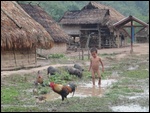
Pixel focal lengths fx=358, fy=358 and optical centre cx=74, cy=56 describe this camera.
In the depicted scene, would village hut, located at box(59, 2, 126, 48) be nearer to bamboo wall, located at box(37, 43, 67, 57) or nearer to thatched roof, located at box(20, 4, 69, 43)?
bamboo wall, located at box(37, 43, 67, 57)

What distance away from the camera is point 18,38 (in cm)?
1541

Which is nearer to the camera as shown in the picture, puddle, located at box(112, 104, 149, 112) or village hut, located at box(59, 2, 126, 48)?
puddle, located at box(112, 104, 149, 112)

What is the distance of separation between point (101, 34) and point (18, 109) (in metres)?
27.9

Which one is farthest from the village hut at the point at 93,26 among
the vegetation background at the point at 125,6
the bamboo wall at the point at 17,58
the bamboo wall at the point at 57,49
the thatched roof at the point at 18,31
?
the bamboo wall at the point at 17,58

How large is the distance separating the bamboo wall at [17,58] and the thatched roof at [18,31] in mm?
410

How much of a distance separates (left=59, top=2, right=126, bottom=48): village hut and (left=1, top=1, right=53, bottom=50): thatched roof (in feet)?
55.5

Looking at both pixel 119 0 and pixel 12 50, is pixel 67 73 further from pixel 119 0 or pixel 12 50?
pixel 119 0

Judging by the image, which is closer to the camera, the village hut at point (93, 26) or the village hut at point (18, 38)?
the village hut at point (18, 38)

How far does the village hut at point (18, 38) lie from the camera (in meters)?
15.3

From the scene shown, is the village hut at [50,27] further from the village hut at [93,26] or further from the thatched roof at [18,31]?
the thatched roof at [18,31]

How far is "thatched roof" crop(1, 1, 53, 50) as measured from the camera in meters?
15.2

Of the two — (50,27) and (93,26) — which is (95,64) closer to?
(50,27)

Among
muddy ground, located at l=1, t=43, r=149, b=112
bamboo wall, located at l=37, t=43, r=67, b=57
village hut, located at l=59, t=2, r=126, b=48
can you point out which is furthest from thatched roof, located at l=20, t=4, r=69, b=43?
muddy ground, located at l=1, t=43, r=149, b=112

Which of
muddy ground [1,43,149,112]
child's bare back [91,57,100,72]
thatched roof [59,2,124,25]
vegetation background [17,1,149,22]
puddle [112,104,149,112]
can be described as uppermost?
vegetation background [17,1,149,22]
